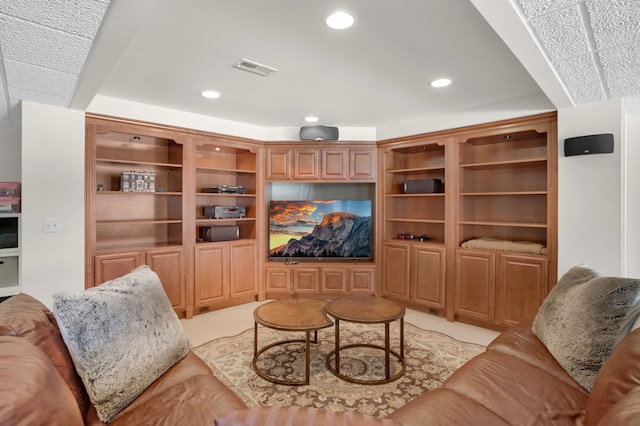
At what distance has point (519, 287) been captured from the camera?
313 cm

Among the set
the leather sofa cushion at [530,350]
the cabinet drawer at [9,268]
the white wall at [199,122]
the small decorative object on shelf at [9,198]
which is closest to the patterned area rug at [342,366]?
the leather sofa cushion at [530,350]

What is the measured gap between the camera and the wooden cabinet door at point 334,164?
418cm

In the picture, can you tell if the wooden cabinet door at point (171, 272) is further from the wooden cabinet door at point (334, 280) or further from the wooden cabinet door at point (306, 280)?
the wooden cabinet door at point (334, 280)

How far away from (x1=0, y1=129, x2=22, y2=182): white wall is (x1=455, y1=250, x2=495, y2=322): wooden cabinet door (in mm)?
4689

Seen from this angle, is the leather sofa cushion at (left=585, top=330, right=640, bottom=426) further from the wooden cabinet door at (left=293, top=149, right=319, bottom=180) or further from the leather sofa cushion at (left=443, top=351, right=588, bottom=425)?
the wooden cabinet door at (left=293, top=149, right=319, bottom=180)

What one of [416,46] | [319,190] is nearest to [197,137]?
[319,190]

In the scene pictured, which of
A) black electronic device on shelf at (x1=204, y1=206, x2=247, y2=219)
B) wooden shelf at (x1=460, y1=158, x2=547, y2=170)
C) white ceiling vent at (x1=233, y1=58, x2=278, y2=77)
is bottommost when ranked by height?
black electronic device on shelf at (x1=204, y1=206, x2=247, y2=219)

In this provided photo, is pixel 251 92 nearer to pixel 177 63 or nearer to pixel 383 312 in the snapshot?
pixel 177 63

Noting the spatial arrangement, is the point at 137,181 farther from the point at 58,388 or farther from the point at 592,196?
the point at 592,196

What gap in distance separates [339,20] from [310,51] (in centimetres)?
41

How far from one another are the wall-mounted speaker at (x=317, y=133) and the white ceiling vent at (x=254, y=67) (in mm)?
1532

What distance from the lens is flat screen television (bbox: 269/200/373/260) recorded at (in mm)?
4285

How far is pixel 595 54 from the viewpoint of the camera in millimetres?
1771

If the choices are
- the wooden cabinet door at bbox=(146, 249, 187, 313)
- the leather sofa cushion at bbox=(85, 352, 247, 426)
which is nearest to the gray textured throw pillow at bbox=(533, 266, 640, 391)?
the leather sofa cushion at bbox=(85, 352, 247, 426)
